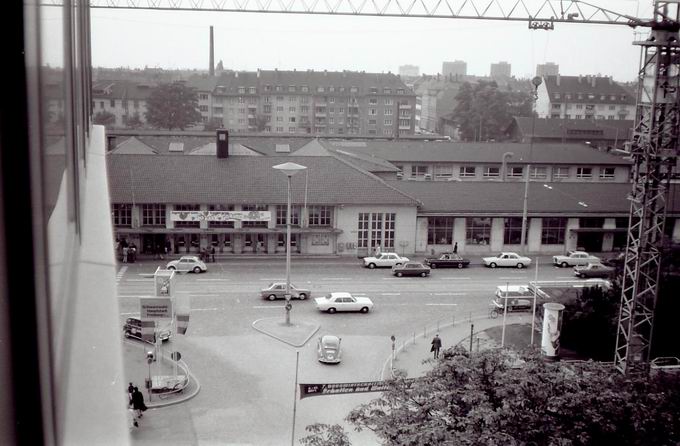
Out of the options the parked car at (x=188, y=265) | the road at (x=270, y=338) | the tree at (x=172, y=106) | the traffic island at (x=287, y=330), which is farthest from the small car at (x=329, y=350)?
the tree at (x=172, y=106)

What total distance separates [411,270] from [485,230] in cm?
421

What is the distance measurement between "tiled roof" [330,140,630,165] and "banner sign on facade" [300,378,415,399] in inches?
824

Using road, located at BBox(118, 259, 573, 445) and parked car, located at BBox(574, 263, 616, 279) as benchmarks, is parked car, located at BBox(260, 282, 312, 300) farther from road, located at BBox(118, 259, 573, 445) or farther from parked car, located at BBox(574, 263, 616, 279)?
parked car, located at BBox(574, 263, 616, 279)

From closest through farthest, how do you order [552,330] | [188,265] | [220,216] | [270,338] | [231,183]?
1. [552,330]
2. [270,338]
3. [188,265]
4. [220,216]
5. [231,183]

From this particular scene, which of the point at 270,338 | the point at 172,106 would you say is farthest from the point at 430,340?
the point at 172,106

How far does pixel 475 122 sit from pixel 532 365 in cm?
4150

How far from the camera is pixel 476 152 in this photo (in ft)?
110

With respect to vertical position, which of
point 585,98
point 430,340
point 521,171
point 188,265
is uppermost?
point 585,98

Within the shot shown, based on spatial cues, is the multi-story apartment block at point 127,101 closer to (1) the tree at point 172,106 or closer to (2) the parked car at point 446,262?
(1) the tree at point 172,106

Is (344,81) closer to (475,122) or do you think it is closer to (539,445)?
(475,122)

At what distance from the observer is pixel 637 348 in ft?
42.5

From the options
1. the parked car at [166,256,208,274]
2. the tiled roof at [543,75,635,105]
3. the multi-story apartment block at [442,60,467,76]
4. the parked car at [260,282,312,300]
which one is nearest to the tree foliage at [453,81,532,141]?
the tiled roof at [543,75,635,105]

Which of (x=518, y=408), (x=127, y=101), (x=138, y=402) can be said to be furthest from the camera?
(x=127, y=101)

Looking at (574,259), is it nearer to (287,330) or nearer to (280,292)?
(280,292)
